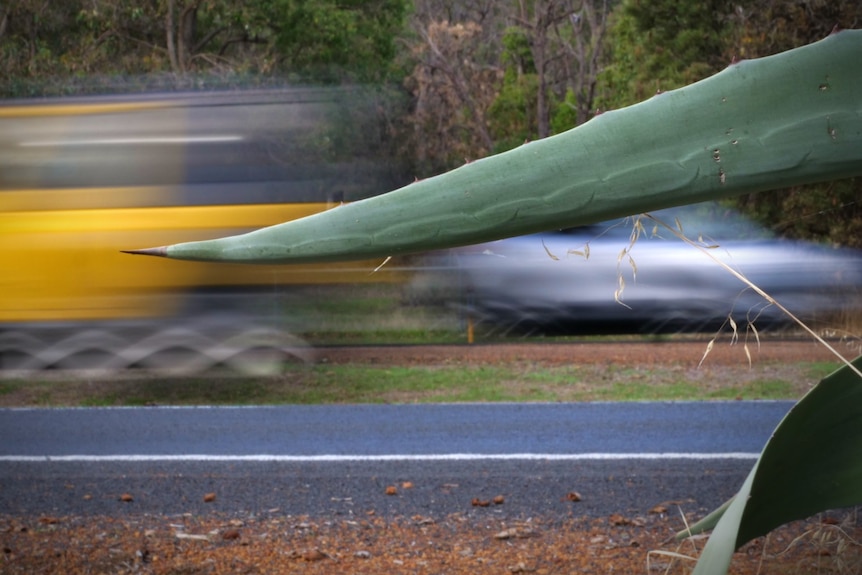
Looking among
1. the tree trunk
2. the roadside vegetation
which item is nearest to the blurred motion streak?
the roadside vegetation

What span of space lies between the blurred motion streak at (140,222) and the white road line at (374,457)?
3008 millimetres

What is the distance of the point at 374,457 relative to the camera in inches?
216

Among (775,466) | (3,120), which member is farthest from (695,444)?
(3,120)

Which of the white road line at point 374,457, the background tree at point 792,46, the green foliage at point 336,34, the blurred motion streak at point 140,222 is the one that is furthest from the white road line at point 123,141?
the green foliage at point 336,34

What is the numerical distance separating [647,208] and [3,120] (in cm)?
945

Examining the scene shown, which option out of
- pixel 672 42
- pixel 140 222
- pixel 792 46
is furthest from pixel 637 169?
pixel 672 42

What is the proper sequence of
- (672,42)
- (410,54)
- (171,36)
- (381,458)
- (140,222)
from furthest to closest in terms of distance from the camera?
(410,54) < (171,36) < (672,42) < (140,222) < (381,458)

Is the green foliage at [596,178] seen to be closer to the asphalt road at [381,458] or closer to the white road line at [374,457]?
the asphalt road at [381,458]

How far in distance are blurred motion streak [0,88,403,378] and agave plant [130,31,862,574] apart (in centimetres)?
729

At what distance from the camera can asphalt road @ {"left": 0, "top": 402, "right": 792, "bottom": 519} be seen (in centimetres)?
422

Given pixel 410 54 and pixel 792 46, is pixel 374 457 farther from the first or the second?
pixel 410 54

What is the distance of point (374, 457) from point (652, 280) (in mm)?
5745

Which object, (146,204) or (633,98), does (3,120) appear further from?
(633,98)

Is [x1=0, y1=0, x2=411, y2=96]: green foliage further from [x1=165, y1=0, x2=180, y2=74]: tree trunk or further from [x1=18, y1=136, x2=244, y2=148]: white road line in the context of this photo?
[x1=18, y1=136, x2=244, y2=148]: white road line
